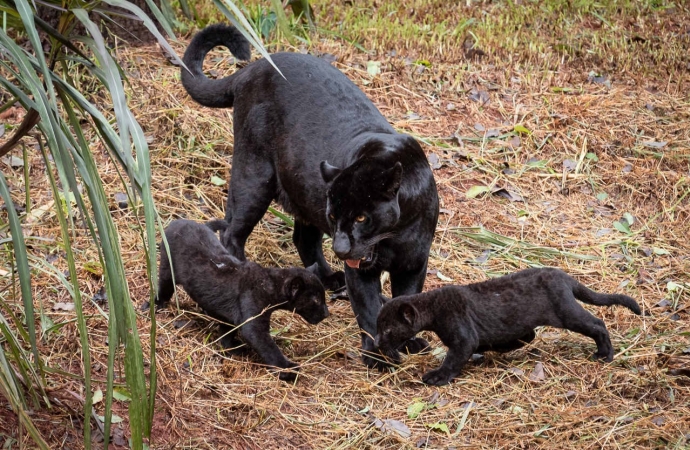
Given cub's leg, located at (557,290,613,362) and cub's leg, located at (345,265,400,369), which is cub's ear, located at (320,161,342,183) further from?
cub's leg, located at (557,290,613,362)

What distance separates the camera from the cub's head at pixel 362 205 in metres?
4.51

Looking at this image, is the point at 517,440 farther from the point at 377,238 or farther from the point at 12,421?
the point at 12,421

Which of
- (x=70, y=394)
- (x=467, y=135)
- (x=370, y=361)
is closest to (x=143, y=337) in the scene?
(x=70, y=394)

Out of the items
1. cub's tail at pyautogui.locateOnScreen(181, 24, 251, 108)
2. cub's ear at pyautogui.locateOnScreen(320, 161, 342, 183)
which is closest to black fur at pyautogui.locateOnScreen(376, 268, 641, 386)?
cub's ear at pyautogui.locateOnScreen(320, 161, 342, 183)

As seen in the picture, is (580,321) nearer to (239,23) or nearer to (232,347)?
(232,347)

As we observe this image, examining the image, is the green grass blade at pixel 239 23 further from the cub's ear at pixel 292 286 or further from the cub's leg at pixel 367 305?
the cub's leg at pixel 367 305

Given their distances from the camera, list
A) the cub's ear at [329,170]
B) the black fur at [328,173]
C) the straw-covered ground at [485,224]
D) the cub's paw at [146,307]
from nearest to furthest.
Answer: the straw-covered ground at [485,224] → the black fur at [328,173] → the cub's ear at [329,170] → the cub's paw at [146,307]

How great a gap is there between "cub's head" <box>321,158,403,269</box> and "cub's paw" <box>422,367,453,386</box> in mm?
707

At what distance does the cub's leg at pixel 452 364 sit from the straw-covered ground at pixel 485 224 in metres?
0.07

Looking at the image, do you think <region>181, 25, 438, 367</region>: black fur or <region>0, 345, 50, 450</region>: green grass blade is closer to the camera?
<region>0, 345, 50, 450</region>: green grass blade

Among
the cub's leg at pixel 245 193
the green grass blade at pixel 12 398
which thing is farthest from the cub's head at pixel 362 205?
the green grass blade at pixel 12 398

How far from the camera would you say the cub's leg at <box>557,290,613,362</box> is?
4.65 m

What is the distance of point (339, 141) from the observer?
5113 mm

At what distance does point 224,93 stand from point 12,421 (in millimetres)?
2690
